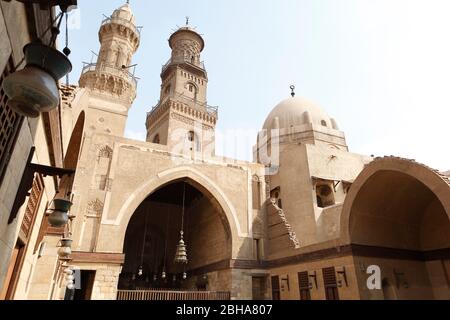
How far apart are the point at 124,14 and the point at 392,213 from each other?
2024cm

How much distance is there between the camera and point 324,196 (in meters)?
17.4

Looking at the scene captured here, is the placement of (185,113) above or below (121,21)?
below

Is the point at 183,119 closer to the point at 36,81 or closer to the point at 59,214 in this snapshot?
the point at 59,214

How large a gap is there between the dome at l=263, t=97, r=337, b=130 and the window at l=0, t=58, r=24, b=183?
21.1 metres

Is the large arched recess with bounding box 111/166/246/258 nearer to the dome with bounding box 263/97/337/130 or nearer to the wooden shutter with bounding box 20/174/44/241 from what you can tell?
the dome with bounding box 263/97/337/130

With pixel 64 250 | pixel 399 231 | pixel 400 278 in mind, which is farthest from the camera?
pixel 399 231

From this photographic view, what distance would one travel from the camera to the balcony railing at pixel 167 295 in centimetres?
1293

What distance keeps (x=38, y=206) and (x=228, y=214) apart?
11858 mm

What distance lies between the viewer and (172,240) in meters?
20.8

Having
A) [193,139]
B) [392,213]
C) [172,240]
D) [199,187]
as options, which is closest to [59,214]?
[392,213]

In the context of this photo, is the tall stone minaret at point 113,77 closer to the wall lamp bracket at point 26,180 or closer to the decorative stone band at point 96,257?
the decorative stone band at point 96,257

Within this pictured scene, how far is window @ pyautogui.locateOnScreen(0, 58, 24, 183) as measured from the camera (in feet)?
8.02
